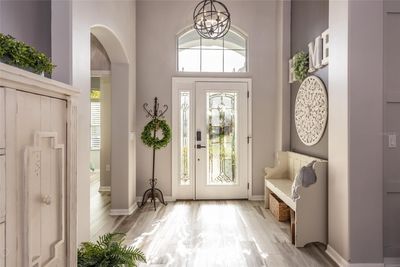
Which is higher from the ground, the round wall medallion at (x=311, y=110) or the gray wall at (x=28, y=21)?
the gray wall at (x=28, y=21)

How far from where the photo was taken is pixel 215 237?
375cm

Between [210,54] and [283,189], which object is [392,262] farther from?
[210,54]

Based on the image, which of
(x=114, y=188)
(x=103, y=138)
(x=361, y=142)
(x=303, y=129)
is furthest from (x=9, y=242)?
(x=103, y=138)

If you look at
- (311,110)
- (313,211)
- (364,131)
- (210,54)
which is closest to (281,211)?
(313,211)

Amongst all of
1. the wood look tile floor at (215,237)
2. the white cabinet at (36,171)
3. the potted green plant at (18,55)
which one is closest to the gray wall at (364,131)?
Answer: the wood look tile floor at (215,237)

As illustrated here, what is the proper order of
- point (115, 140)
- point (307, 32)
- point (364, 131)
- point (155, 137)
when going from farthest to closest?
1. point (155, 137)
2. point (115, 140)
3. point (307, 32)
4. point (364, 131)

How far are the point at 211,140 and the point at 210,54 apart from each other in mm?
1574

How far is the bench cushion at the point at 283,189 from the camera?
3.74 meters

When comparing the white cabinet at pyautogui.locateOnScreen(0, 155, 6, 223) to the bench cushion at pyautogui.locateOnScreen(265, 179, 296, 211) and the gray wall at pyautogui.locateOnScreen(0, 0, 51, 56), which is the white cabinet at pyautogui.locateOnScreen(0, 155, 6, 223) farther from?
the bench cushion at pyautogui.locateOnScreen(265, 179, 296, 211)

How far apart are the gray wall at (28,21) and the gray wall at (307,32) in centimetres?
318

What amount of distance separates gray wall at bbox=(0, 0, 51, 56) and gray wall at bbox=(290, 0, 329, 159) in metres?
3.18

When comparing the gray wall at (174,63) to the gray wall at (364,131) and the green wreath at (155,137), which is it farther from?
the gray wall at (364,131)

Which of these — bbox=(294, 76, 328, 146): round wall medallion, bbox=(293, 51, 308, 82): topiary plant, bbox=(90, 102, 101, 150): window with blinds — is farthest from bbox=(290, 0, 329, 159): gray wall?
bbox=(90, 102, 101, 150): window with blinds

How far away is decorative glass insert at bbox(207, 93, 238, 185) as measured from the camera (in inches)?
225
